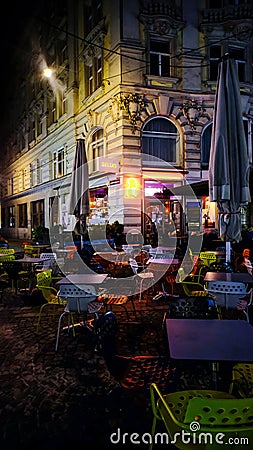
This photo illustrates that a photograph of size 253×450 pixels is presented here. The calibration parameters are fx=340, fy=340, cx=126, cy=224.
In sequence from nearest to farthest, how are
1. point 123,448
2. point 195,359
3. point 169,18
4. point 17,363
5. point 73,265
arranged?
point 195,359 < point 123,448 < point 17,363 < point 73,265 < point 169,18

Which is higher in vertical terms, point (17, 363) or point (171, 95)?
point (171, 95)

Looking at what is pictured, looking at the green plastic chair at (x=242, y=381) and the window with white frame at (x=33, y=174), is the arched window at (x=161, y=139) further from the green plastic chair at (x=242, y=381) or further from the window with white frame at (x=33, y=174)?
the window with white frame at (x=33, y=174)

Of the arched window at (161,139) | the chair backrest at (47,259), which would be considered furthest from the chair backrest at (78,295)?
the arched window at (161,139)

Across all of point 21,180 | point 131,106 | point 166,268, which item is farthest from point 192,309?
point 21,180

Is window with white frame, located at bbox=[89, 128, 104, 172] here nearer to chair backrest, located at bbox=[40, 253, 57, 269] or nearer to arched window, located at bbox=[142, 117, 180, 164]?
arched window, located at bbox=[142, 117, 180, 164]

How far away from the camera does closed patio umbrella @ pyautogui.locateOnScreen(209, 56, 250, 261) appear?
7301 mm

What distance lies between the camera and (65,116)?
2434 centimetres

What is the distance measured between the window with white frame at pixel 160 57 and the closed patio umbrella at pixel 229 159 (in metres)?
12.3

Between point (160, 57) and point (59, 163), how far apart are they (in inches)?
460

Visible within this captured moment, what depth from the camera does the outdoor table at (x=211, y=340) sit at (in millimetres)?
2896

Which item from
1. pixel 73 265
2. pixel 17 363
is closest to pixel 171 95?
pixel 73 265

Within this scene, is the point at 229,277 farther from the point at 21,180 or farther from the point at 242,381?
the point at 21,180

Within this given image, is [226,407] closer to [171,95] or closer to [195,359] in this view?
[195,359]

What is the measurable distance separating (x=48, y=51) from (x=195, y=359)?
30.5 metres
